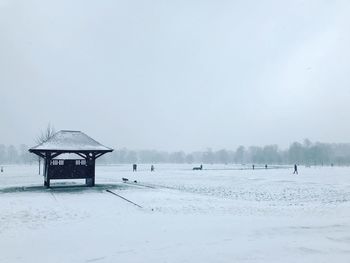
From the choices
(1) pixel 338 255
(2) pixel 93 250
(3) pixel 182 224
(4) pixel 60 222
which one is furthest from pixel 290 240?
(4) pixel 60 222

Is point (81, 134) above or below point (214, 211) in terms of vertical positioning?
above

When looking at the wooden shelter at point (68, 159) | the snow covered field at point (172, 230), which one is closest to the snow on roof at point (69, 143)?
the wooden shelter at point (68, 159)

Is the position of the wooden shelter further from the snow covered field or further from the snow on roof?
the snow covered field

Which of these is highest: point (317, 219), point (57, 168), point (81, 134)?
point (81, 134)

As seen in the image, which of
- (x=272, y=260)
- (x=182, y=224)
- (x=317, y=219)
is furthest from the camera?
(x=317, y=219)

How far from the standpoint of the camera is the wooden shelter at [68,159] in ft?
87.6

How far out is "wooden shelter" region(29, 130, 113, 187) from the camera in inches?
1051

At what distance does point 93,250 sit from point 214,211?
784 cm

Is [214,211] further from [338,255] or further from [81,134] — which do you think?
[81,134]

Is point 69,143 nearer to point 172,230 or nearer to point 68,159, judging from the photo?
point 68,159

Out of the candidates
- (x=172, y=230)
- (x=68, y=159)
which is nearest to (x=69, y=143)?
(x=68, y=159)

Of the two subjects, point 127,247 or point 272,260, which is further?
point 127,247

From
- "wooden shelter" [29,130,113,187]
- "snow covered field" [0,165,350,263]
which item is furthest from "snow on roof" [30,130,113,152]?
"snow covered field" [0,165,350,263]

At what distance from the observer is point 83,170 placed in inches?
1097
